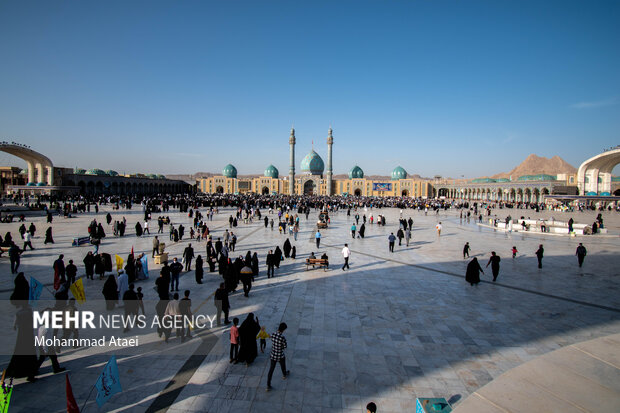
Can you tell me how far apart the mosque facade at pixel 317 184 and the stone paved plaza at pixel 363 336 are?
221ft

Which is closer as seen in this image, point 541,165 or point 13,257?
point 13,257

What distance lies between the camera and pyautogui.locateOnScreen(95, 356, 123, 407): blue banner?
352cm

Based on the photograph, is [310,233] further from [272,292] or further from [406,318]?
[406,318]

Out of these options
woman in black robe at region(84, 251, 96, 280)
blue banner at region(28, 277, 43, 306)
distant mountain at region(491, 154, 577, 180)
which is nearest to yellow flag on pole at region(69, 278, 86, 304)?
blue banner at region(28, 277, 43, 306)

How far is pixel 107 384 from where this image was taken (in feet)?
12.0

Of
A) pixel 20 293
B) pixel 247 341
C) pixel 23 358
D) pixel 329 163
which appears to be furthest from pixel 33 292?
pixel 329 163

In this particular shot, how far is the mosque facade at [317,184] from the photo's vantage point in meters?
78.0

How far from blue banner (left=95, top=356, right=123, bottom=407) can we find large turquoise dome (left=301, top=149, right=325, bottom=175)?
76713mm

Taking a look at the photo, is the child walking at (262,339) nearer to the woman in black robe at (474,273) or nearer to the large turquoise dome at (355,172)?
the woman in black robe at (474,273)

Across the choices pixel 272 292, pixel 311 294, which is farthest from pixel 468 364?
pixel 272 292

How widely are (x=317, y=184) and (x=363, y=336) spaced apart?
74.1m

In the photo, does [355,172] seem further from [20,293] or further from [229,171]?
[20,293]

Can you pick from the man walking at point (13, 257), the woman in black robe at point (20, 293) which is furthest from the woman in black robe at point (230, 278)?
the man walking at point (13, 257)

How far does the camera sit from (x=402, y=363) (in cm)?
464
